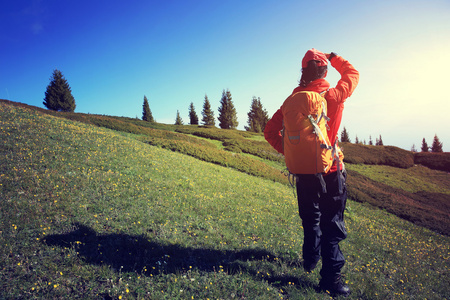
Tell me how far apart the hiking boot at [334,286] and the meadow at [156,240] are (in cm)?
16

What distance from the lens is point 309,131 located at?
9.78ft

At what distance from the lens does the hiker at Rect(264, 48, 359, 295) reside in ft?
9.86

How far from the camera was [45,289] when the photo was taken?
3.12 metres

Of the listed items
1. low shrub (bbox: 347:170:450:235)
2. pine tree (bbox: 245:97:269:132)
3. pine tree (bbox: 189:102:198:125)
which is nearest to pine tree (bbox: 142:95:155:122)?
pine tree (bbox: 189:102:198:125)

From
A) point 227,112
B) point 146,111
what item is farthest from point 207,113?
point 146,111

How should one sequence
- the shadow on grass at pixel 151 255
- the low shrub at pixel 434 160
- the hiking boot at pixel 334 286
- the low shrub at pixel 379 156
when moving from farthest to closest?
the low shrub at pixel 434 160 < the low shrub at pixel 379 156 < the shadow on grass at pixel 151 255 < the hiking boot at pixel 334 286

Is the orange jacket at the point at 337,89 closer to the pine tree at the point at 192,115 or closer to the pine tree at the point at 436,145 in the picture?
the pine tree at the point at 192,115

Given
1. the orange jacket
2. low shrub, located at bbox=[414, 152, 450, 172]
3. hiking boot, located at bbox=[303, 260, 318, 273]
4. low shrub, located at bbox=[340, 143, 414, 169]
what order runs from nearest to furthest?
the orange jacket < hiking boot, located at bbox=[303, 260, 318, 273] < low shrub, located at bbox=[340, 143, 414, 169] < low shrub, located at bbox=[414, 152, 450, 172]

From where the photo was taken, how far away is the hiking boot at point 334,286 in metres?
3.53

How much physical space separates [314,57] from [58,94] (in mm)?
63328

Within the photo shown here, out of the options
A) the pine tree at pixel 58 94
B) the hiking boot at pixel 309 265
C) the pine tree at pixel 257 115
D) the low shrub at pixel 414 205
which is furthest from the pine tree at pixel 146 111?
the hiking boot at pixel 309 265

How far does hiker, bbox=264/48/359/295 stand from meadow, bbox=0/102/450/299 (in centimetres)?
89

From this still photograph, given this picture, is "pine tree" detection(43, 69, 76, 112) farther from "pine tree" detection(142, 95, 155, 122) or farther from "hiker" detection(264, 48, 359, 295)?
"hiker" detection(264, 48, 359, 295)

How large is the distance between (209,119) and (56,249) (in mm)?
61981
